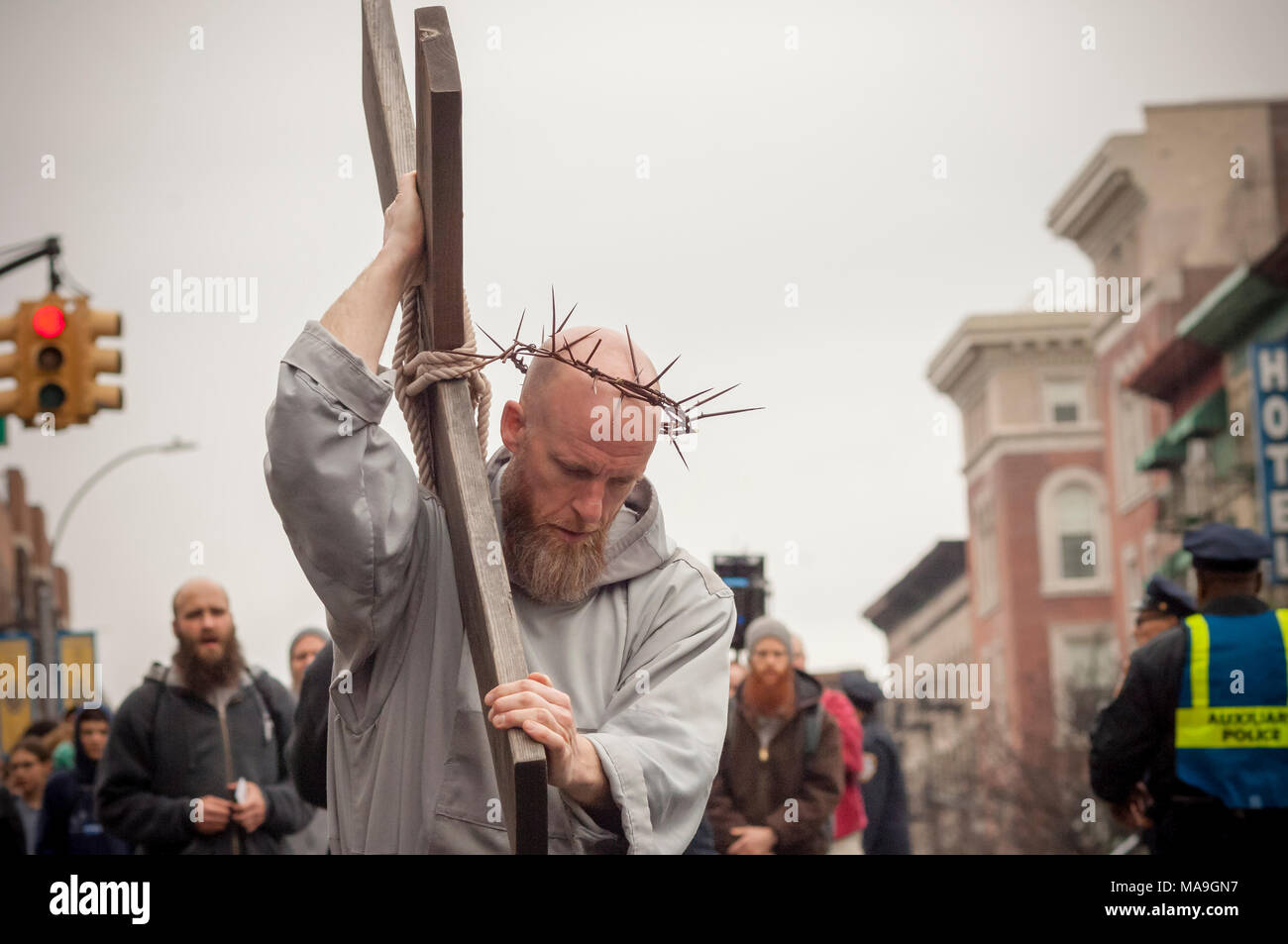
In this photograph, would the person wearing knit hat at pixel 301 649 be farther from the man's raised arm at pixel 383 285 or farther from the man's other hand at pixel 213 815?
the man's raised arm at pixel 383 285

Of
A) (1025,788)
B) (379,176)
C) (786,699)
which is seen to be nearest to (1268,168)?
(1025,788)

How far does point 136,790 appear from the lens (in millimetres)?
6219

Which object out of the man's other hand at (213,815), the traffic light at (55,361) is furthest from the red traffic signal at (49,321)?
the man's other hand at (213,815)

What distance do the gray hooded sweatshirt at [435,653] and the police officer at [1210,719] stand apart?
2.85 meters

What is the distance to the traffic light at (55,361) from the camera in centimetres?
1133

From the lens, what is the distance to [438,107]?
8.00 ft

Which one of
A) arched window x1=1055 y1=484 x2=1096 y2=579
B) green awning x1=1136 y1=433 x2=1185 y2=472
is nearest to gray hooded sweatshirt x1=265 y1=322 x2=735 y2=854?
green awning x1=1136 y1=433 x2=1185 y2=472

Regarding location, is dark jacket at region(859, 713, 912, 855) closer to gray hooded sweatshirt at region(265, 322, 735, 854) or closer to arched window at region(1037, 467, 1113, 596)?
gray hooded sweatshirt at region(265, 322, 735, 854)

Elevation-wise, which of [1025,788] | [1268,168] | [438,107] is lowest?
[1025,788]

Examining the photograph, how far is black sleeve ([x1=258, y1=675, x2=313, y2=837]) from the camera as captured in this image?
6.23 m

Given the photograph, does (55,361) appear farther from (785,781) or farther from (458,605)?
(458,605)

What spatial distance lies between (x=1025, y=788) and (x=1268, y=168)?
16579mm

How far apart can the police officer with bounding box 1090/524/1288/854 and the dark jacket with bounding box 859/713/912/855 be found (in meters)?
2.89
